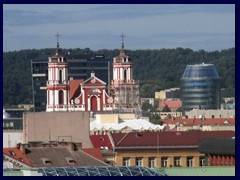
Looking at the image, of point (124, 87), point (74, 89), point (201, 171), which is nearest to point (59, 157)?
point (201, 171)

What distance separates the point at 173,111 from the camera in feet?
629

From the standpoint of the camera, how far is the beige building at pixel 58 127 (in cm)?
8031

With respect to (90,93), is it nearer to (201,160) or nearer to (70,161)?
(201,160)

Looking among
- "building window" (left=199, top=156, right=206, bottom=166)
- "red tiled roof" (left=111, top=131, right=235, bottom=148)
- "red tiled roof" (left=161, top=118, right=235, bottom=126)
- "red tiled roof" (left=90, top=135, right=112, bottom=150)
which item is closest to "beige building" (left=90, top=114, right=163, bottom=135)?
"red tiled roof" (left=161, top=118, right=235, bottom=126)

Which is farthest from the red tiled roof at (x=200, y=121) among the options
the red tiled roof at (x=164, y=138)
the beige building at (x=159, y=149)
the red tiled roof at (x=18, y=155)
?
the red tiled roof at (x=18, y=155)

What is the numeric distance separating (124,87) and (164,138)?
5951 cm

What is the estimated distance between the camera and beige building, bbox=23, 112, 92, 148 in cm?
8031

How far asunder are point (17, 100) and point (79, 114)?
10727 cm

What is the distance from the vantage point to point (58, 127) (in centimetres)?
8212

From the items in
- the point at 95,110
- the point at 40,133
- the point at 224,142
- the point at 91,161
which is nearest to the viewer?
the point at 224,142

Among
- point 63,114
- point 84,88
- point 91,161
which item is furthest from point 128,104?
point 91,161

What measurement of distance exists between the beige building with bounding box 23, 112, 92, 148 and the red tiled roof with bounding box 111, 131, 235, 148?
1.68 metres
